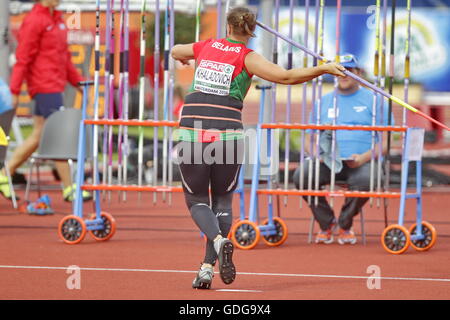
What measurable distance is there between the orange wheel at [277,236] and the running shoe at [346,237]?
56 cm

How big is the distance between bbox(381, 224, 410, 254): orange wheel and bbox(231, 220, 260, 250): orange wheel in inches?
42.3

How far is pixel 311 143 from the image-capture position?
34.1ft

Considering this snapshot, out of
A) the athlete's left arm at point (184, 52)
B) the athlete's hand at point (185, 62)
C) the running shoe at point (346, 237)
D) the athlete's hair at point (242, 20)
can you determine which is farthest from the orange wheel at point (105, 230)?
the athlete's hair at point (242, 20)

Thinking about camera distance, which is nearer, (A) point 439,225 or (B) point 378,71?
(B) point 378,71

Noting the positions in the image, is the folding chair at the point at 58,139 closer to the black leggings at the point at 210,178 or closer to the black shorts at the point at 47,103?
the black shorts at the point at 47,103

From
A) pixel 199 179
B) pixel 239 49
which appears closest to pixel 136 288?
pixel 199 179

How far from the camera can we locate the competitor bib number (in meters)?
7.72

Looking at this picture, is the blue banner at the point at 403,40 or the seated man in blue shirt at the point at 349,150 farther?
the blue banner at the point at 403,40

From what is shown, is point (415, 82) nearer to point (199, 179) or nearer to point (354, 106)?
point (354, 106)

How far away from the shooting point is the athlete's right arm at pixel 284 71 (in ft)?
24.0

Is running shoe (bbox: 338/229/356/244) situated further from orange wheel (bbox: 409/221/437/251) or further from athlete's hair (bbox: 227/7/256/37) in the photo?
athlete's hair (bbox: 227/7/256/37)

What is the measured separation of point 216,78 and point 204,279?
1.32 m

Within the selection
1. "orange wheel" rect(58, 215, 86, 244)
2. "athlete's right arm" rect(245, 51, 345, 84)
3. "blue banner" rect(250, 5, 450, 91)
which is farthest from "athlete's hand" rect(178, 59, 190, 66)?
"blue banner" rect(250, 5, 450, 91)
